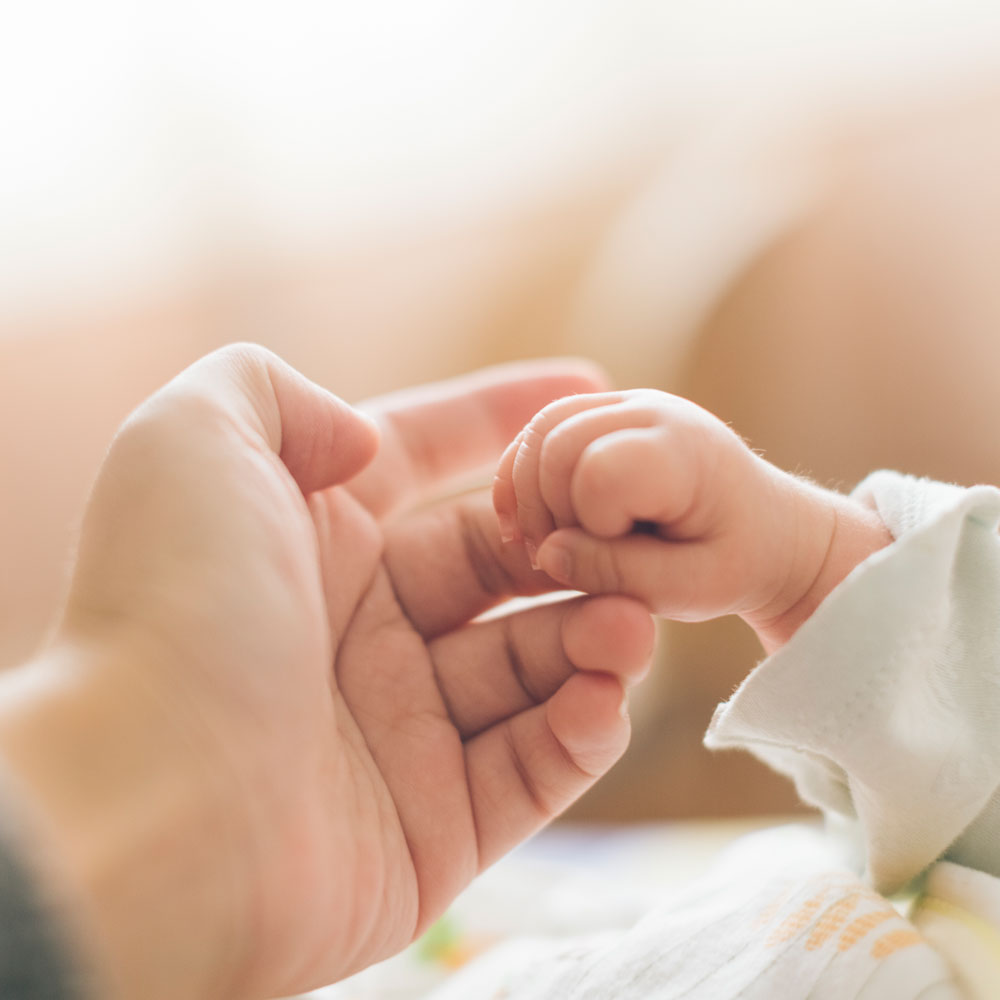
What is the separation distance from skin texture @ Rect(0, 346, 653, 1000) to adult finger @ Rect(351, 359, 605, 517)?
0.07 metres

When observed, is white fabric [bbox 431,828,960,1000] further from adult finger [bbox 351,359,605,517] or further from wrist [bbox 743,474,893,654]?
adult finger [bbox 351,359,605,517]

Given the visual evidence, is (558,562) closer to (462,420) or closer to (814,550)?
(814,550)

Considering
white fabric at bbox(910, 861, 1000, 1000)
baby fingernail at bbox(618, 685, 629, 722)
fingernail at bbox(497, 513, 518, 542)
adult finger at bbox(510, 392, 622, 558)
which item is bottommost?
white fabric at bbox(910, 861, 1000, 1000)

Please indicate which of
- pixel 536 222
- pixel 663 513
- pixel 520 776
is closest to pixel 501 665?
pixel 520 776

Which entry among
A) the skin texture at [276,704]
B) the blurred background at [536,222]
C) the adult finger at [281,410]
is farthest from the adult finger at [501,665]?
the blurred background at [536,222]

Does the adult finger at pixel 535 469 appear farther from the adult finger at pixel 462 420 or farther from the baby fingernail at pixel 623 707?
the adult finger at pixel 462 420

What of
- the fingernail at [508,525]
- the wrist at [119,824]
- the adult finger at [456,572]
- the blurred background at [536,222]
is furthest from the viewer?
the blurred background at [536,222]

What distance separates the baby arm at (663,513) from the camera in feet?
1.28

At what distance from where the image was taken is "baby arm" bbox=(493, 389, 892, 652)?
1.28 ft

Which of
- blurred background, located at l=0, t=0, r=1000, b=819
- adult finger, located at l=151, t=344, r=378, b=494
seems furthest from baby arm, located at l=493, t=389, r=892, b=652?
blurred background, located at l=0, t=0, r=1000, b=819

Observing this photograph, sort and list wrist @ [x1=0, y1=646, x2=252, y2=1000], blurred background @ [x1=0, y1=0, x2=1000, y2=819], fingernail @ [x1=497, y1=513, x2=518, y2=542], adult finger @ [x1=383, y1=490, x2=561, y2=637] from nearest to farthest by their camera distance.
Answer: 1. wrist @ [x1=0, y1=646, x2=252, y2=1000]
2. fingernail @ [x1=497, y1=513, x2=518, y2=542]
3. adult finger @ [x1=383, y1=490, x2=561, y2=637]
4. blurred background @ [x1=0, y1=0, x2=1000, y2=819]

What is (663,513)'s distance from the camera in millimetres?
399

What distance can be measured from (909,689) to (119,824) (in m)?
0.33

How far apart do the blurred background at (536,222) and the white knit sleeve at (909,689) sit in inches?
18.8
